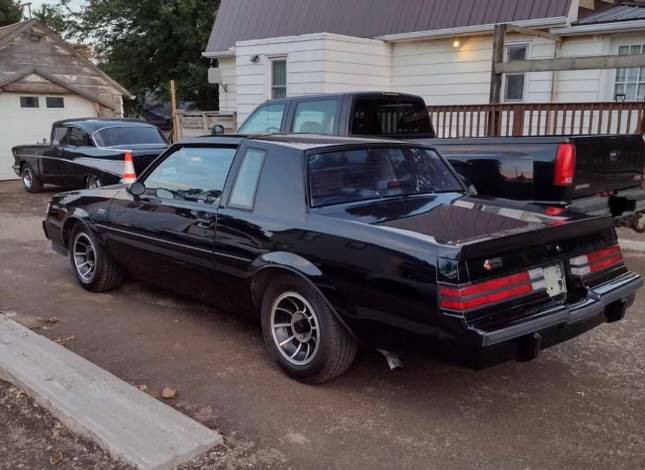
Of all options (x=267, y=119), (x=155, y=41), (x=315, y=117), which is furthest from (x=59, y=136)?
(x=155, y=41)

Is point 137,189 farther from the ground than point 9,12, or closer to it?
closer to it

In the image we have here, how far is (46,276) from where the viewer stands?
21.2 ft

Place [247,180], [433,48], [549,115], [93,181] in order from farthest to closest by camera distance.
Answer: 1. [433,48]
2. [93,181]
3. [549,115]
4. [247,180]

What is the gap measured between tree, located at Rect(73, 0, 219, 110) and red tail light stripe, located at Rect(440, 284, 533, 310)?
83.5 ft

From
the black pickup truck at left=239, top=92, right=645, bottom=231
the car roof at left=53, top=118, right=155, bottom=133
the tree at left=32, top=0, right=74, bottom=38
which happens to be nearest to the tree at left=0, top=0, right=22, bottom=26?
the tree at left=32, top=0, right=74, bottom=38

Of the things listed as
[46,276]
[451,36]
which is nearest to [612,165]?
[46,276]

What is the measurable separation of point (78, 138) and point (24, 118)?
6300mm

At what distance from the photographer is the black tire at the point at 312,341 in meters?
3.57

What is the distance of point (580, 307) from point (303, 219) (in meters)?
1.67

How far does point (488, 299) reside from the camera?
122 inches

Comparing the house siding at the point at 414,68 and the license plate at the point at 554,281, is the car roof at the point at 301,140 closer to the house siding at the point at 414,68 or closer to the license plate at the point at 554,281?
the license plate at the point at 554,281

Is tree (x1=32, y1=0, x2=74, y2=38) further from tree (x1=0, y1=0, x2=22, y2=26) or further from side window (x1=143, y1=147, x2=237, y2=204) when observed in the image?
side window (x1=143, y1=147, x2=237, y2=204)

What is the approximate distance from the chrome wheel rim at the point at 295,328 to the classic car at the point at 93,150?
7.70 meters

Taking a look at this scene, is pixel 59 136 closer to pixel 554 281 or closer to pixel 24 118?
pixel 24 118
